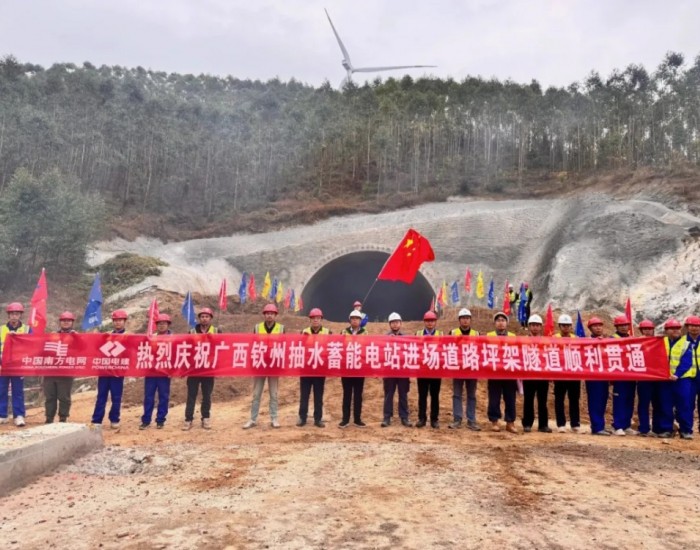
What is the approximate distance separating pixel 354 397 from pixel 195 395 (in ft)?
8.43

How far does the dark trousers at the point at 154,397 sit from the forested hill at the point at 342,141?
32206 mm

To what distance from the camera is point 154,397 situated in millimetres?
A: 8289

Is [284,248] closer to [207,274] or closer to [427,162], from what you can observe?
[207,274]

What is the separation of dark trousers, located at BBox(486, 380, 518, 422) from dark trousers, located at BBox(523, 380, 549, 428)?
7.7 inches

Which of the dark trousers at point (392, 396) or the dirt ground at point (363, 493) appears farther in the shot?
the dark trousers at point (392, 396)

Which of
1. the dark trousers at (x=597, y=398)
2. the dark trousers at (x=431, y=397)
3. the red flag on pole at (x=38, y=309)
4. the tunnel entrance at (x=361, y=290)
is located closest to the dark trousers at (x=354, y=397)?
the dark trousers at (x=431, y=397)

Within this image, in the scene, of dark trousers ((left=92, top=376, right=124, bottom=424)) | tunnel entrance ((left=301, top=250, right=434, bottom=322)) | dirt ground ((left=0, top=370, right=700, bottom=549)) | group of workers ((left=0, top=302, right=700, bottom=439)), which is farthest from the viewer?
tunnel entrance ((left=301, top=250, right=434, bottom=322))

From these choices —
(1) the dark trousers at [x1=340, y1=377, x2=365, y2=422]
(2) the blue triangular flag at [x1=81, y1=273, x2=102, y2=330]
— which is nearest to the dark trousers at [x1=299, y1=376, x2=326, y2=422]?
(1) the dark trousers at [x1=340, y1=377, x2=365, y2=422]

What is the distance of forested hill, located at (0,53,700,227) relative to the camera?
40594 millimetres

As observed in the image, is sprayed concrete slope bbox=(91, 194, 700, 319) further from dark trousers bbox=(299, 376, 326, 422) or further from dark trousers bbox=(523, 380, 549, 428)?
dark trousers bbox=(299, 376, 326, 422)

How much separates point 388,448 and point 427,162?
1630 inches

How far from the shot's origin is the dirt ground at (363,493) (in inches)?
139

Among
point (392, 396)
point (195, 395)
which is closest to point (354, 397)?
point (392, 396)

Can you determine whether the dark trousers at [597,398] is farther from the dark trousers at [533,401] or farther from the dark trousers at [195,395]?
the dark trousers at [195,395]
